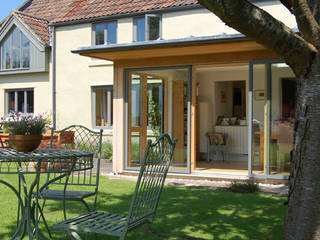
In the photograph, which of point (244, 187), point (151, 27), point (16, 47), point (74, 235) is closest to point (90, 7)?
point (151, 27)

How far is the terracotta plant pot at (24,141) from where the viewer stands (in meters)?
3.98

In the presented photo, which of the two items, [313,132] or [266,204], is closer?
[313,132]

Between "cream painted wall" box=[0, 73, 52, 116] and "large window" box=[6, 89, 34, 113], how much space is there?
0.22 meters

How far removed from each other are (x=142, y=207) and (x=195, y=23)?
11159 millimetres

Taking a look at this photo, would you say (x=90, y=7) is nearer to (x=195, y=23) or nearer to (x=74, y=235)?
(x=195, y=23)

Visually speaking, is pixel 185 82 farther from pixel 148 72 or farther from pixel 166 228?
pixel 166 228

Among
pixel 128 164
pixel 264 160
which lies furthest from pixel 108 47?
pixel 264 160

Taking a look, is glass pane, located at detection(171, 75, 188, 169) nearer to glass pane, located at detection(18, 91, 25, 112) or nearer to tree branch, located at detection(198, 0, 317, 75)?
tree branch, located at detection(198, 0, 317, 75)

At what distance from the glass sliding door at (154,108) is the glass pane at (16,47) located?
389 inches

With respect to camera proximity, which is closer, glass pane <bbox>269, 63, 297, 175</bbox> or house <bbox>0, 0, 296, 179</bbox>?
glass pane <bbox>269, 63, 297, 175</bbox>

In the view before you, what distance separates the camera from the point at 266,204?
6.81 meters

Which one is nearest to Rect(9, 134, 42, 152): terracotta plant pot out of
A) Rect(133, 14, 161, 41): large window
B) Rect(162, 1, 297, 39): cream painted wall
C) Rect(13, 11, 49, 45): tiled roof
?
Rect(162, 1, 297, 39): cream painted wall

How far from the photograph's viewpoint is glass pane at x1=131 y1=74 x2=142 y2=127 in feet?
33.1

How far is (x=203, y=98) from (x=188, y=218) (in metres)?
8.22
